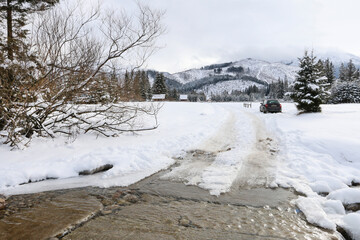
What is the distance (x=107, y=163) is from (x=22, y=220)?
112 inches

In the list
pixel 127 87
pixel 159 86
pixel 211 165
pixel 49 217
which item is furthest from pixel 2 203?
pixel 159 86

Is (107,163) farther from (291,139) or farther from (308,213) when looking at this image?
(291,139)

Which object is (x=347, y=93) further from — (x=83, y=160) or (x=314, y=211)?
(x=83, y=160)

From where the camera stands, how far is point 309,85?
17.0 meters

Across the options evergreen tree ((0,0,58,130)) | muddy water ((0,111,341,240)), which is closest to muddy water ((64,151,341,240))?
muddy water ((0,111,341,240))

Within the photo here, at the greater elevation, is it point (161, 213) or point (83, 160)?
point (83, 160)

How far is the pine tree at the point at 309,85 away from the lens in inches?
670

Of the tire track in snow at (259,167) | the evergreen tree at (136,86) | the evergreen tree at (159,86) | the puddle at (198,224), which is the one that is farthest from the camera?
the evergreen tree at (159,86)

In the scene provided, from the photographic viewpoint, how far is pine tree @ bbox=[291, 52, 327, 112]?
17016 millimetres

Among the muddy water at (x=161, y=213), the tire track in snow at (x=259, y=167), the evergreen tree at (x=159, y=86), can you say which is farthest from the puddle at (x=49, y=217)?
the evergreen tree at (x=159, y=86)

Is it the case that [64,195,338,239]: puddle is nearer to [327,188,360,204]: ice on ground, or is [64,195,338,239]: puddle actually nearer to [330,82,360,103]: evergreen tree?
[327,188,360,204]: ice on ground

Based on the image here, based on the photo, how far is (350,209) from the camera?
374cm

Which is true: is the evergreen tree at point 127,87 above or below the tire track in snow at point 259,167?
above

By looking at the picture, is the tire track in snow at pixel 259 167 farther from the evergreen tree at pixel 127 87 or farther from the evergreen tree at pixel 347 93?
the evergreen tree at pixel 347 93
